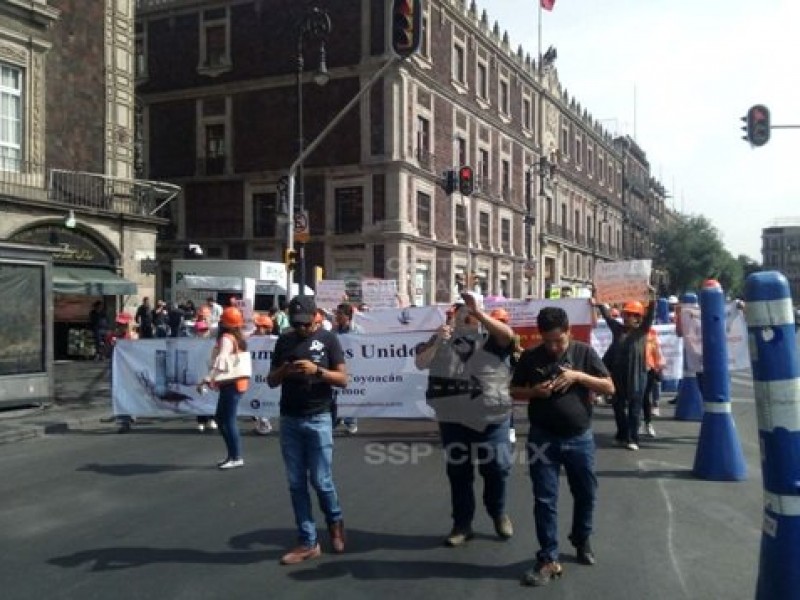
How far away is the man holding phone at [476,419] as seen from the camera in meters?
5.88

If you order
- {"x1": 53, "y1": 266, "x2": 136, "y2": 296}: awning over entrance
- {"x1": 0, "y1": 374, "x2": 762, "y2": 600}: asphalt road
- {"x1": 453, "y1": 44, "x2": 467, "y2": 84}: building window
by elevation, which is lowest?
{"x1": 0, "y1": 374, "x2": 762, "y2": 600}: asphalt road

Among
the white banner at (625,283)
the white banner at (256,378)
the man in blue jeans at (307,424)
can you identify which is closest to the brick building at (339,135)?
the white banner at (625,283)

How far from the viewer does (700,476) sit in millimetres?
8062

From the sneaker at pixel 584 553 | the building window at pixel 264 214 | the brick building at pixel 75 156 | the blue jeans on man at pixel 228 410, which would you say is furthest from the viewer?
the building window at pixel 264 214

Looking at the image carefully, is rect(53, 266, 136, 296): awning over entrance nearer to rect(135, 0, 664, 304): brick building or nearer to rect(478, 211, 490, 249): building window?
rect(135, 0, 664, 304): brick building

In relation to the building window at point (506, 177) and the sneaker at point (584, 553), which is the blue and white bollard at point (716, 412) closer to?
the sneaker at point (584, 553)

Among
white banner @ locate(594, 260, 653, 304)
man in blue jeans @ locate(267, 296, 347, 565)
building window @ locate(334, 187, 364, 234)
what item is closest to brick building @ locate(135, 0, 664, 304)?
building window @ locate(334, 187, 364, 234)

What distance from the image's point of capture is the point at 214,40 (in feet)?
139

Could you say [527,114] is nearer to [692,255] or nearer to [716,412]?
[692,255]

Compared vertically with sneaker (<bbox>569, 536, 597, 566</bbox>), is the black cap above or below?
above

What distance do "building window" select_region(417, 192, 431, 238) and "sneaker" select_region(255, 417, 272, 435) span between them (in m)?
28.6

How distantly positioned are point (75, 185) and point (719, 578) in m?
22.6

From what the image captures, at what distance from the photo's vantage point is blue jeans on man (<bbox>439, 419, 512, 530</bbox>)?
5.88 m

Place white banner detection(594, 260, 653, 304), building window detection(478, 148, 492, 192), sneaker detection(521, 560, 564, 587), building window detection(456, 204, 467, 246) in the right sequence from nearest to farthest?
sneaker detection(521, 560, 564, 587) < white banner detection(594, 260, 653, 304) < building window detection(456, 204, 467, 246) < building window detection(478, 148, 492, 192)
